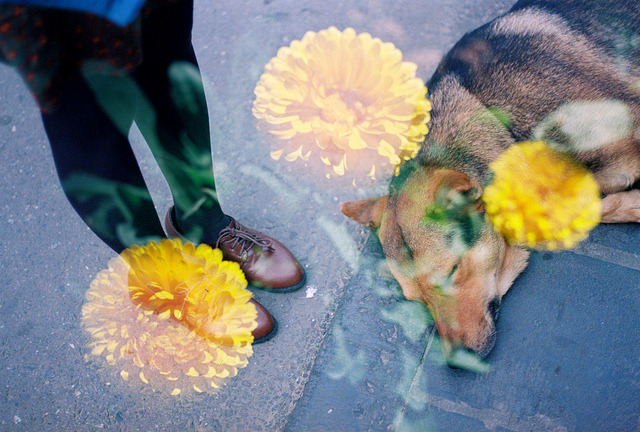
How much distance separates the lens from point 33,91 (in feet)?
3.75

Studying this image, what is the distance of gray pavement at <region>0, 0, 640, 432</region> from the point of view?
1.94 metres

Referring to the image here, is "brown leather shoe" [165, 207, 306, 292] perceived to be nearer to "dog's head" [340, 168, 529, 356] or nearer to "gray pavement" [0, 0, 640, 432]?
"gray pavement" [0, 0, 640, 432]

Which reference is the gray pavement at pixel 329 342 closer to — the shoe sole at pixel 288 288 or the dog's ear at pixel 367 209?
the shoe sole at pixel 288 288

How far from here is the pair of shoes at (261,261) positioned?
216cm

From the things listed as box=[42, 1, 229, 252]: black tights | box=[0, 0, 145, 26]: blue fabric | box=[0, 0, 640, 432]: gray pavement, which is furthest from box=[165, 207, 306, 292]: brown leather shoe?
box=[0, 0, 145, 26]: blue fabric

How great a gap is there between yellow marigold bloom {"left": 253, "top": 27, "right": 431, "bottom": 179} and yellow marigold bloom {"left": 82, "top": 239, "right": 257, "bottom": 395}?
1004 mm

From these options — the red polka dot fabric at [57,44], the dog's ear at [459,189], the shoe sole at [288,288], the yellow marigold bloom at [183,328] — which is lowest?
the yellow marigold bloom at [183,328]

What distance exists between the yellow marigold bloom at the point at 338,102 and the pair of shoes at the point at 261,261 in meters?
0.72

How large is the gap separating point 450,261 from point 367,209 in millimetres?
533

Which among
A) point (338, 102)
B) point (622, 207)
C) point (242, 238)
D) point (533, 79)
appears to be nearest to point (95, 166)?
point (242, 238)

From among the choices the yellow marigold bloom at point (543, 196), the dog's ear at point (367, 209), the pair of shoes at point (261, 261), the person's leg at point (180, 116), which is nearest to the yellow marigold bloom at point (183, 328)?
the pair of shoes at point (261, 261)

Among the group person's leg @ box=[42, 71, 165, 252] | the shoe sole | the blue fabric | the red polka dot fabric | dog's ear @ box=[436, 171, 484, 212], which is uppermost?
the blue fabric

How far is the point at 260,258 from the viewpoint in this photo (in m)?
2.24

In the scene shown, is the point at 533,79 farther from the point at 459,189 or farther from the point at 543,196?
the point at 459,189
